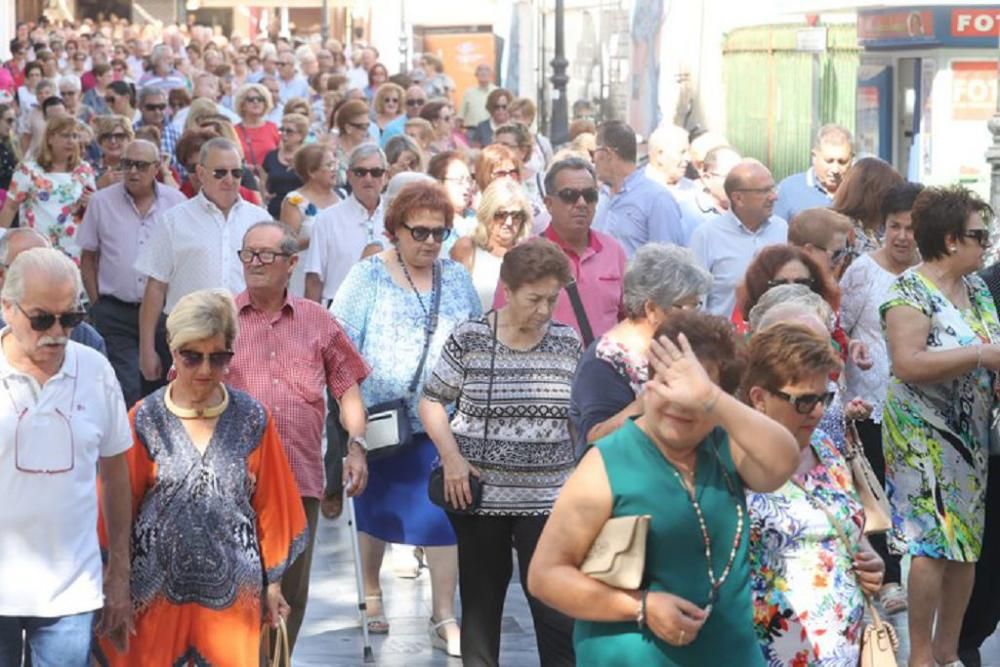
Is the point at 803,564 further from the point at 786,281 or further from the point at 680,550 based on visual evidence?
the point at 786,281

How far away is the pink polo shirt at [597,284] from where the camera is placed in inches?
364

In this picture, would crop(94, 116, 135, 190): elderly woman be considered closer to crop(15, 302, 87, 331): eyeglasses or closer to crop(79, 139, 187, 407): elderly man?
crop(79, 139, 187, 407): elderly man

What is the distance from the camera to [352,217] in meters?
11.7

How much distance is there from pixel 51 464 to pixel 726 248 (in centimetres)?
559

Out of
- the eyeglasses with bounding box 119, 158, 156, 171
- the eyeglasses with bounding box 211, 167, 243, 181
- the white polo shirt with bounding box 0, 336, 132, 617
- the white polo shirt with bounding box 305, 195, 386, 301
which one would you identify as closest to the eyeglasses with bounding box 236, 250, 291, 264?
the white polo shirt with bounding box 0, 336, 132, 617

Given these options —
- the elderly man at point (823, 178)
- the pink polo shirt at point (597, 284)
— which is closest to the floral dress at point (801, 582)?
the pink polo shirt at point (597, 284)

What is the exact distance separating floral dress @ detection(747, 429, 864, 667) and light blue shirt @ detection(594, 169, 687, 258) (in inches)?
250

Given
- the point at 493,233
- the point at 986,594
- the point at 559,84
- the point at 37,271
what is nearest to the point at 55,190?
the point at 493,233

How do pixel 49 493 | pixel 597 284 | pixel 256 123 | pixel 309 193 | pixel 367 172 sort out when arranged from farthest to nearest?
pixel 256 123 → pixel 309 193 → pixel 367 172 → pixel 597 284 → pixel 49 493

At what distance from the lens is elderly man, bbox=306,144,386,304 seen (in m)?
11.5

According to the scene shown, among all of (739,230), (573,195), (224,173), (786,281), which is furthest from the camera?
(739,230)

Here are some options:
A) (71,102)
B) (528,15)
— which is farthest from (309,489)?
(528,15)

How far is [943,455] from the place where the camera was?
827cm

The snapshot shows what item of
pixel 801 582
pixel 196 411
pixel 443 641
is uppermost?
pixel 196 411
